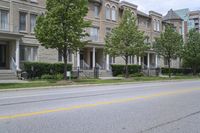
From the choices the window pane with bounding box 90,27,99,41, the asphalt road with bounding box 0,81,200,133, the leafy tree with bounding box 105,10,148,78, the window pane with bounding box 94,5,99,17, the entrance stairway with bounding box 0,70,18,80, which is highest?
the window pane with bounding box 94,5,99,17

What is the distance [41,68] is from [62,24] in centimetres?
780

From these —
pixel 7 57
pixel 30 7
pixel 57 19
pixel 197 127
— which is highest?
pixel 30 7

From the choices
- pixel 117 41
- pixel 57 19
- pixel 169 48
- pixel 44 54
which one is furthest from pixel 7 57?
pixel 169 48

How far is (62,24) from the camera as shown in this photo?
2719 centimetres

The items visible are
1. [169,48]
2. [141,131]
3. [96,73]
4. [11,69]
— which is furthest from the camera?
[169,48]

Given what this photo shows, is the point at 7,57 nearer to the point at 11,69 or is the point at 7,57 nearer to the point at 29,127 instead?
the point at 11,69

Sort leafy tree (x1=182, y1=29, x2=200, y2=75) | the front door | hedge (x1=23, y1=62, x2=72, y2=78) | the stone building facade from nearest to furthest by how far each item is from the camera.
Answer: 1. hedge (x1=23, y1=62, x2=72, y2=78)
2. the stone building facade
3. the front door
4. leafy tree (x1=182, y1=29, x2=200, y2=75)

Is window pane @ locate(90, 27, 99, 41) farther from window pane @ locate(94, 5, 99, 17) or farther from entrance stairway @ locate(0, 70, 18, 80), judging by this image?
entrance stairway @ locate(0, 70, 18, 80)

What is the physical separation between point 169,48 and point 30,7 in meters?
20.0

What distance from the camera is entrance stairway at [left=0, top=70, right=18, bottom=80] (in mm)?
30027

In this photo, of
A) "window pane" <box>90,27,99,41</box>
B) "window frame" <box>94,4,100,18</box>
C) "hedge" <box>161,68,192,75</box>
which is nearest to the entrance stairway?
"window pane" <box>90,27,99,41</box>

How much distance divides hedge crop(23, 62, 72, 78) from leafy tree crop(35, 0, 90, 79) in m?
5.59

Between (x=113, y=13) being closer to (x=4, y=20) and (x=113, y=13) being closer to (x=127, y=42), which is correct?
(x=127, y=42)

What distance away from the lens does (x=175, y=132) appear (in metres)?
7.25
